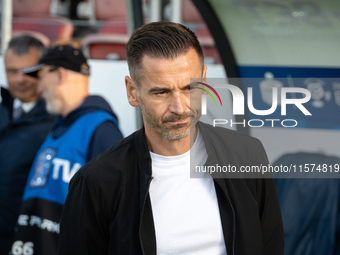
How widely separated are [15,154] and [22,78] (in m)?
0.52

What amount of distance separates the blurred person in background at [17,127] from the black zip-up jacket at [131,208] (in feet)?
4.36

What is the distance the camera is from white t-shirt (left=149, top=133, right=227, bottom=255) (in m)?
1.08

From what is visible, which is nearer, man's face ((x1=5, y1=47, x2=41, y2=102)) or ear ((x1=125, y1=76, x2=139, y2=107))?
ear ((x1=125, y1=76, x2=139, y2=107))

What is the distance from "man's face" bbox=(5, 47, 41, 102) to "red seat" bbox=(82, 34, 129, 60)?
78 cm

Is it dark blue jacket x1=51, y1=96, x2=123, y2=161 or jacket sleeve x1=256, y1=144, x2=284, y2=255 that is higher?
dark blue jacket x1=51, y1=96, x2=123, y2=161

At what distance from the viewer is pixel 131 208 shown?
3.57ft

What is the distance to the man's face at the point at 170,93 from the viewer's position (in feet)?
3.40

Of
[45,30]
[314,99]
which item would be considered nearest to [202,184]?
[314,99]

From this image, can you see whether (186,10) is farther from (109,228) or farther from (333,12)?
(109,228)

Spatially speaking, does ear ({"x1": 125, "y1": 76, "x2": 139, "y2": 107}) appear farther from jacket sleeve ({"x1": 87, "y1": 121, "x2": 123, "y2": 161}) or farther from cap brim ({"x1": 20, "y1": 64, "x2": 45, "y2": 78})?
cap brim ({"x1": 20, "y1": 64, "x2": 45, "y2": 78})

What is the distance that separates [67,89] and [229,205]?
1.31 m

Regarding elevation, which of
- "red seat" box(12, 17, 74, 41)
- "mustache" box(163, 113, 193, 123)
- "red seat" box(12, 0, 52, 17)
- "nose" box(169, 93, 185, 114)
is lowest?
"mustache" box(163, 113, 193, 123)

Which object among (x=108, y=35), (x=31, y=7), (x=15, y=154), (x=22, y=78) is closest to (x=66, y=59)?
(x=22, y=78)

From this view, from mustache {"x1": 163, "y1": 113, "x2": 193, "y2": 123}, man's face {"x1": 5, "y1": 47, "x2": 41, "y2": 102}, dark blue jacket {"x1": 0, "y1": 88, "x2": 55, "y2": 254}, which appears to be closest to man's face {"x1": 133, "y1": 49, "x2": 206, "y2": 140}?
mustache {"x1": 163, "y1": 113, "x2": 193, "y2": 123}
